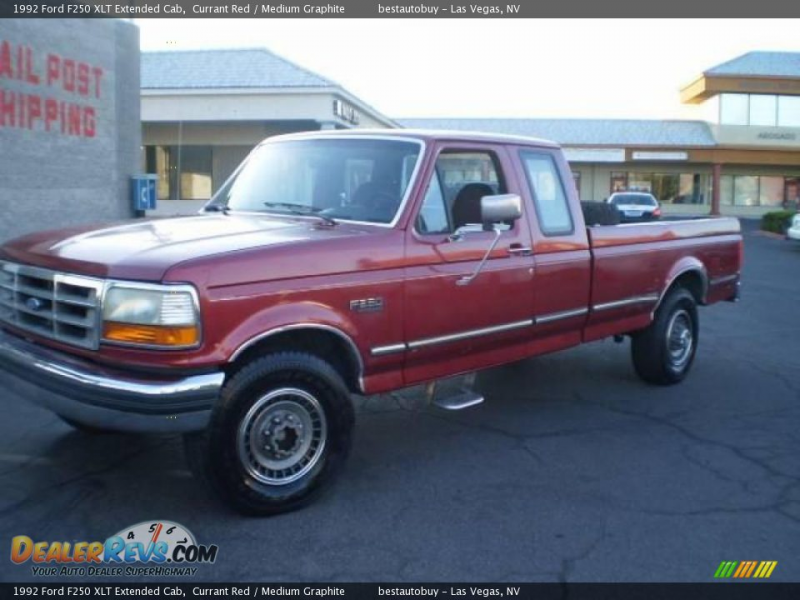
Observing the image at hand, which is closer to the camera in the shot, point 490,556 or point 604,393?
point 490,556

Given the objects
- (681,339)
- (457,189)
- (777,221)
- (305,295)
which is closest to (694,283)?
(681,339)

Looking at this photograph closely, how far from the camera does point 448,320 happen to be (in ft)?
16.6

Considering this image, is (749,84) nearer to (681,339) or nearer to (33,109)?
(681,339)

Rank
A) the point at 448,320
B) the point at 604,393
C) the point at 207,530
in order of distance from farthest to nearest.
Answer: the point at 604,393 → the point at 448,320 → the point at 207,530

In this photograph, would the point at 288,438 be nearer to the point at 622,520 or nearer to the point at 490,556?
the point at 490,556

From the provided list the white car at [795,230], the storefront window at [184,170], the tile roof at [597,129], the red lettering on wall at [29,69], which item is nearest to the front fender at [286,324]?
the red lettering on wall at [29,69]

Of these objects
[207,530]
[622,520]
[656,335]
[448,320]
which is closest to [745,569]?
[622,520]

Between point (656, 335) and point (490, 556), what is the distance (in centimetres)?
378

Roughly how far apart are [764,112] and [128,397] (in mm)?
47875

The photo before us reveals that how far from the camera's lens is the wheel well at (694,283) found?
752 centimetres

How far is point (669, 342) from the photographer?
7.26m

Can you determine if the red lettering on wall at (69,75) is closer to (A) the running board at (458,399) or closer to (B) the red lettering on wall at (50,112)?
(B) the red lettering on wall at (50,112)

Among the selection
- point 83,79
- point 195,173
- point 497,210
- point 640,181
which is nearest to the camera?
point 497,210

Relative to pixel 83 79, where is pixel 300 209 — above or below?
below
